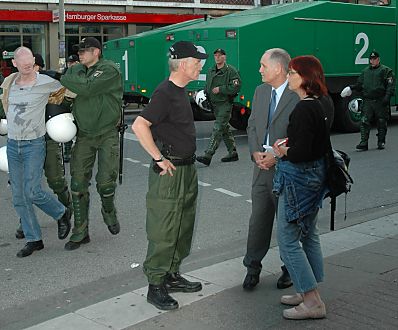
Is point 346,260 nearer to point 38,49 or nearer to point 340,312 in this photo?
point 340,312

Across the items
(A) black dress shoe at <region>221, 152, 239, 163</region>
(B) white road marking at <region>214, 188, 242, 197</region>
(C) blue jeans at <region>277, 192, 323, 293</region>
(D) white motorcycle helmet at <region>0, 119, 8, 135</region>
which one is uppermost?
(D) white motorcycle helmet at <region>0, 119, 8, 135</region>

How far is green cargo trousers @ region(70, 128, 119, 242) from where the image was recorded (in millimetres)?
5977

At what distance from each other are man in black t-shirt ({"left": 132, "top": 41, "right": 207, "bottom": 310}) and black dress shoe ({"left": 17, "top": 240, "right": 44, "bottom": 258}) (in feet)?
5.71

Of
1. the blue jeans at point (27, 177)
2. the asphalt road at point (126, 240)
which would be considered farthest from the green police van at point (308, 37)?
the blue jeans at point (27, 177)

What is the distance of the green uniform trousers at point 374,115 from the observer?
1202 cm

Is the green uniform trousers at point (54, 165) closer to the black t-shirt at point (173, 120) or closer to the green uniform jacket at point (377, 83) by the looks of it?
the black t-shirt at point (173, 120)

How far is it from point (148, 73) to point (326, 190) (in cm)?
1295

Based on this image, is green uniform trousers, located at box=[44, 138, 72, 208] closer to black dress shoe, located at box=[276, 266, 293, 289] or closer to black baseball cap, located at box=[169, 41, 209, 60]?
black baseball cap, located at box=[169, 41, 209, 60]

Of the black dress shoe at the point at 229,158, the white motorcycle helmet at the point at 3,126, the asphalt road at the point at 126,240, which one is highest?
the white motorcycle helmet at the point at 3,126

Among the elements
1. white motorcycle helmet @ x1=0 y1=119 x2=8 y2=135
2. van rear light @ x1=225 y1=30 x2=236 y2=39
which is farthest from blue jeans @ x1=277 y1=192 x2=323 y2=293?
van rear light @ x1=225 y1=30 x2=236 y2=39

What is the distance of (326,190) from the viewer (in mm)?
4309

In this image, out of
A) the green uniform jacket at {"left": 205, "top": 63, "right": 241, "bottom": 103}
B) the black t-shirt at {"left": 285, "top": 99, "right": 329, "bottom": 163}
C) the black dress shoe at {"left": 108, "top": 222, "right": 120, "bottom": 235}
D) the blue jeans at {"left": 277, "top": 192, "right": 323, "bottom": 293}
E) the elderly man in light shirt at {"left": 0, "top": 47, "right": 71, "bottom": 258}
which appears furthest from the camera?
the green uniform jacket at {"left": 205, "top": 63, "right": 241, "bottom": 103}

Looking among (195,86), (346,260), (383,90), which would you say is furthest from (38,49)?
(346,260)

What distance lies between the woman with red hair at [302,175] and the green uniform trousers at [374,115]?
8036mm
